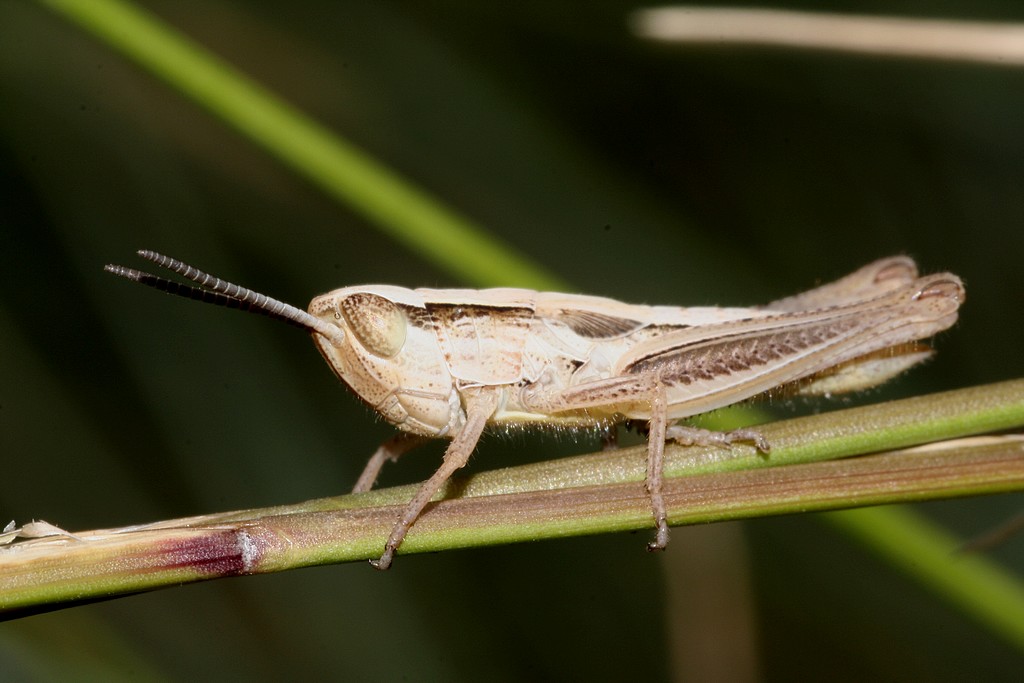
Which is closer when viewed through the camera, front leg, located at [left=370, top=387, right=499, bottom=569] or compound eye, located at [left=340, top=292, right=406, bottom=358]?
front leg, located at [left=370, top=387, right=499, bottom=569]

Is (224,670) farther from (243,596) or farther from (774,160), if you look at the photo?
(774,160)

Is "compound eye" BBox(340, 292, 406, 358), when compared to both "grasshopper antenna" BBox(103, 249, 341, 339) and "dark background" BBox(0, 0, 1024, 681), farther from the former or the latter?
"dark background" BBox(0, 0, 1024, 681)

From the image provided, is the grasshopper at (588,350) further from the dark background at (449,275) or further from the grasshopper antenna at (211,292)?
the dark background at (449,275)

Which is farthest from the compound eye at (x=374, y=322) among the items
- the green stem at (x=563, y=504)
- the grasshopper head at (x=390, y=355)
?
the green stem at (x=563, y=504)

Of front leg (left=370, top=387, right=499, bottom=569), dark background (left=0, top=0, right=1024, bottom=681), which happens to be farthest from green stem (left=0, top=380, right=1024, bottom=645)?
dark background (left=0, top=0, right=1024, bottom=681)

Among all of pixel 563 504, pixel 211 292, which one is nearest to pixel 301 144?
pixel 211 292

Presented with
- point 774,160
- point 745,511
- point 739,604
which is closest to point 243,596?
point 739,604
